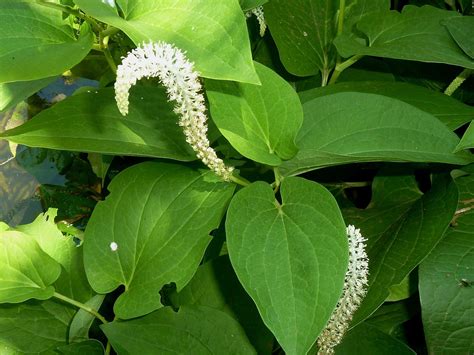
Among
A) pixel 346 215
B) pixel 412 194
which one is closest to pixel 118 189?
pixel 346 215

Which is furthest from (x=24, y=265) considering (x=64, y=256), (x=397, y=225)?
(x=397, y=225)

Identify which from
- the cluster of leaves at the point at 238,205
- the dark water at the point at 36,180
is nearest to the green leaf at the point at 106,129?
the cluster of leaves at the point at 238,205

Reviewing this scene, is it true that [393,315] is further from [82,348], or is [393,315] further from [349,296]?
[82,348]

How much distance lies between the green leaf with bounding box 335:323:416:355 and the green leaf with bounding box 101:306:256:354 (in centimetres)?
13

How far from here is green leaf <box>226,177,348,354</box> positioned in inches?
24.9

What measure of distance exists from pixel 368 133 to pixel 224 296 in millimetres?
306

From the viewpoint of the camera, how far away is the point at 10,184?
4.30 feet

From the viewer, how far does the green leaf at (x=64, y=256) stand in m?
0.91

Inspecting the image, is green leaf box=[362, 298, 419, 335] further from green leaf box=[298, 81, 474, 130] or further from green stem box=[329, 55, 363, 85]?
green stem box=[329, 55, 363, 85]

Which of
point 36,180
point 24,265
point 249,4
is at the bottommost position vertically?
point 36,180

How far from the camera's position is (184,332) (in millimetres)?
801

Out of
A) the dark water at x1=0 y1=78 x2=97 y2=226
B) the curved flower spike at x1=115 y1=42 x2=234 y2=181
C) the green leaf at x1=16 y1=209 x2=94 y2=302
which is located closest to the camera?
the curved flower spike at x1=115 y1=42 x2=234 y2=181

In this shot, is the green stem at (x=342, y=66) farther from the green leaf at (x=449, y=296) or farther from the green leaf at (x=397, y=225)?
the green leaf at (x=449, y=296)

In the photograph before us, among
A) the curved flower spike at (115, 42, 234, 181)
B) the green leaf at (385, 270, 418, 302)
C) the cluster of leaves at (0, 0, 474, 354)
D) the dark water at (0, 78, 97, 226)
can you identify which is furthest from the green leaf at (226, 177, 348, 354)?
the dark water at (0, 78, 97, 226)
